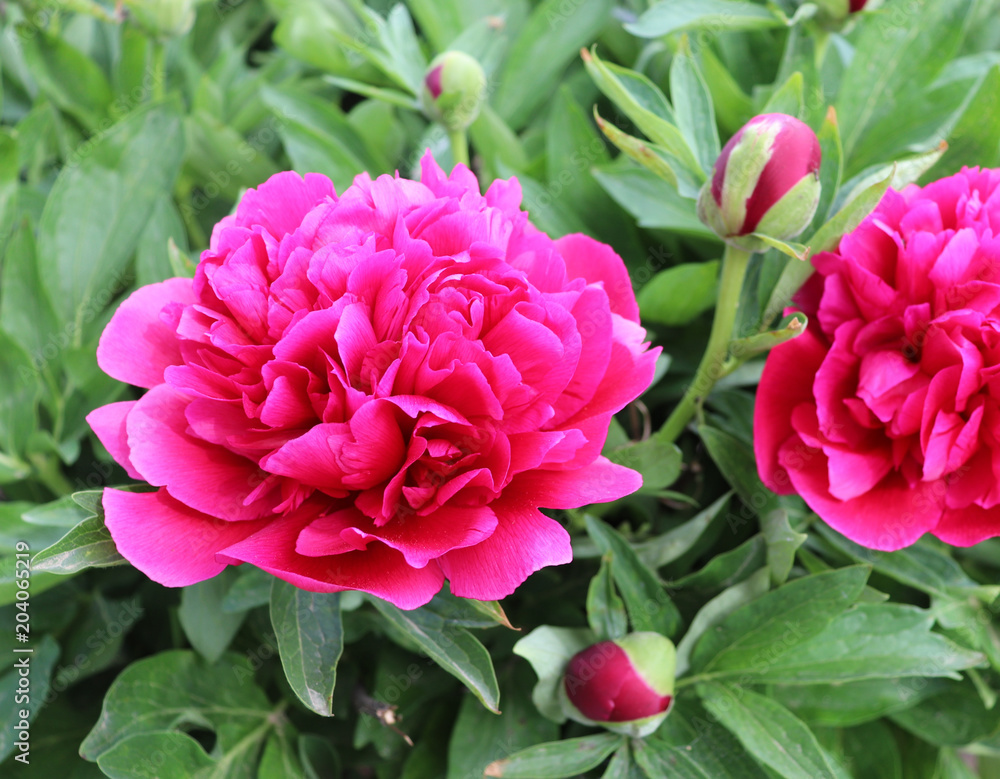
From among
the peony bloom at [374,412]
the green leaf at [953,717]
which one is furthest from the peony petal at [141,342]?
the green leaf at [953,717]

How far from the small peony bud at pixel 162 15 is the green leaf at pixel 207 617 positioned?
1.47ft

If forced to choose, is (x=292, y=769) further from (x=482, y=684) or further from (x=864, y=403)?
(x=864, y=403)

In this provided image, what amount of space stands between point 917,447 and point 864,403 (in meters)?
0.04

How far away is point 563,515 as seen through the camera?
0.60 meters

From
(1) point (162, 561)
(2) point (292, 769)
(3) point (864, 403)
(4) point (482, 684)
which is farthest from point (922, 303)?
(2) point (292, 769)

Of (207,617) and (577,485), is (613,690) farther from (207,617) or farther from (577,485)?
(207,617)

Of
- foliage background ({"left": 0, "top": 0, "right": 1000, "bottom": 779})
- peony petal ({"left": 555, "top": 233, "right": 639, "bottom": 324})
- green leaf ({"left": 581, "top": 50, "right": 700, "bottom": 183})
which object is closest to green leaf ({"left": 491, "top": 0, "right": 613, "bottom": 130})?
foliage background ({"left": 0, "top": 0, "right": 1000, "bottom": 779})

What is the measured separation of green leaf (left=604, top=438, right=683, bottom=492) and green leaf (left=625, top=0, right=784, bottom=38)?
0.27 m

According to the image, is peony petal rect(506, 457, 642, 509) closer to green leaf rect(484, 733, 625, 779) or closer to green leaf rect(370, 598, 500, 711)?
green leaf rect(370, 598, 500, 711)

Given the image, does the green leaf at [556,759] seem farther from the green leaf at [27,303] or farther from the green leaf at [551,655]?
the green leaf at [27,303]

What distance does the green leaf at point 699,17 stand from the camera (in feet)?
1.86

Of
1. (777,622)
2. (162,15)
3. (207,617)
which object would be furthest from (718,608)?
(162,15)

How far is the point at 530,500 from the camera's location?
15.7 inches

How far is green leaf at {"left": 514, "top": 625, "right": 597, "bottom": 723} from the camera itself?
523 mm
